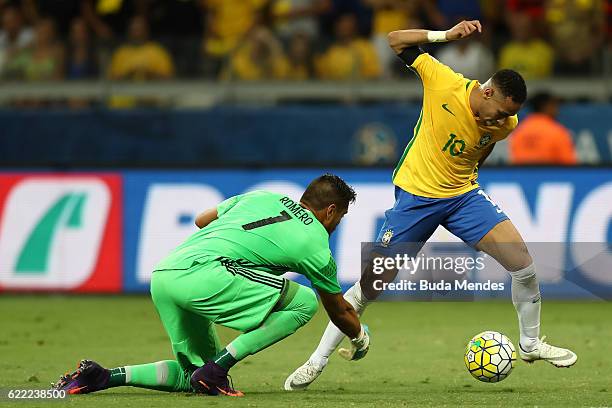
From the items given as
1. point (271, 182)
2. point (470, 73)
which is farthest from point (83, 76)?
point (470, 73)

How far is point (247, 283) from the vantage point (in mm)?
7652

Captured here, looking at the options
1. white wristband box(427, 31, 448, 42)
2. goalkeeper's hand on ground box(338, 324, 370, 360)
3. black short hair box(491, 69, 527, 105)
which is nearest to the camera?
goalkeeper's hand on ground box(338, 324, 370, 360)

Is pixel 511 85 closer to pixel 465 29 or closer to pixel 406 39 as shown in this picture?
pixel 465 29

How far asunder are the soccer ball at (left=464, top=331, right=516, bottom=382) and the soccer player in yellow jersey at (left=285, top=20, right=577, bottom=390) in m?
0.55

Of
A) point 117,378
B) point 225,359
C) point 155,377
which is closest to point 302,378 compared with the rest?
point 225,359

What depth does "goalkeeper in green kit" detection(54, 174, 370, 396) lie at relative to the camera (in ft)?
24.9

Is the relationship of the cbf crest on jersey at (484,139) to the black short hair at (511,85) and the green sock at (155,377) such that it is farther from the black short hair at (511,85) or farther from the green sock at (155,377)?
the green sock at (155,377)

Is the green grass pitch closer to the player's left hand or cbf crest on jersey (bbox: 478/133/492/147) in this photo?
cbf crest on jersey (bbox: 478/133/492/147)

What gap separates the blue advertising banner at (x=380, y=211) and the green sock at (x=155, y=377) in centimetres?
622

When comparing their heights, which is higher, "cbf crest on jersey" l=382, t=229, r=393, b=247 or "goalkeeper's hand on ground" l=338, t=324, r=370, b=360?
"cbf crest on jersey" l=382, t=229, r=393, b=247

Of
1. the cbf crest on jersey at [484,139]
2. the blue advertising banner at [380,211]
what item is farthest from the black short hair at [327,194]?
the blue advertising banner at [380,211]

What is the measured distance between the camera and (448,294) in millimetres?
9844

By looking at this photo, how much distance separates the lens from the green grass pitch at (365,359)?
787 centimetres

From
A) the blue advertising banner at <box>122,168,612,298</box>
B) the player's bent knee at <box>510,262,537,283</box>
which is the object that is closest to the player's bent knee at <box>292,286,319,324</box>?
the player's bent knee at <box>510,262,537,283</box>
